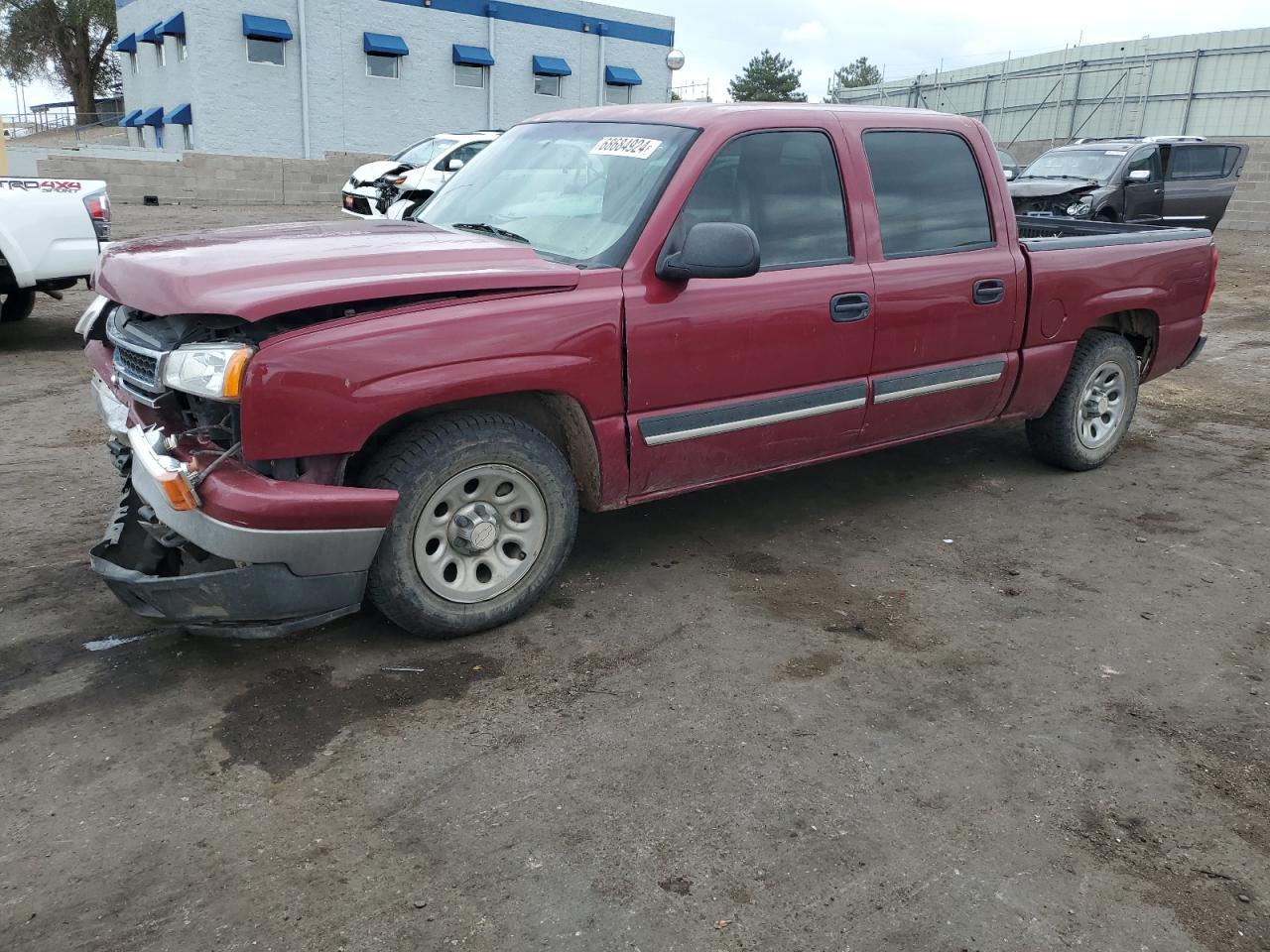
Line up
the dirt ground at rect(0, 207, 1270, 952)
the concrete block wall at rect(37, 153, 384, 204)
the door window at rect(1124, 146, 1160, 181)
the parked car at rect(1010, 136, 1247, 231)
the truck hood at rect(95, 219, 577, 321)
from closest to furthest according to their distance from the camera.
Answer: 1. the dirt ground at rect(0, 207, 1270, 952)
2. the truck hood at rect(95, 219, 577, 321)
3. the parked car at rect(1010, 136, 1247, 231)
4. the door window at rect(1124, 146, 1160, 181)
5. the concrete block wall at rect(37, 153, 384, 204)

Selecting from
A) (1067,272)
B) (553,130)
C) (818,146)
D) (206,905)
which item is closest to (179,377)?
(206,905)

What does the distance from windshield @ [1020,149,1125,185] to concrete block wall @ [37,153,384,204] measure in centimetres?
1418

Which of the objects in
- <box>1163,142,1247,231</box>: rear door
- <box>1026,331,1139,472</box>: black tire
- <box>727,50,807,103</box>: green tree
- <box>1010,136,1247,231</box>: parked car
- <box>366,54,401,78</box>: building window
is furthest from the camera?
<box>727,50,807,103</box>: green tree

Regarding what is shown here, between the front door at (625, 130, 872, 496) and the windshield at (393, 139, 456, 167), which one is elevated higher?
the windshield at (393, 139, 456, 167)

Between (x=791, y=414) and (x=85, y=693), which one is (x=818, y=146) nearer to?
(x=791, y=414)

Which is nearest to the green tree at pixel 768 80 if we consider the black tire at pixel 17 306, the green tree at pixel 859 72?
the green tree at pixel 859 72

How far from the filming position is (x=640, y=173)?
160 inches

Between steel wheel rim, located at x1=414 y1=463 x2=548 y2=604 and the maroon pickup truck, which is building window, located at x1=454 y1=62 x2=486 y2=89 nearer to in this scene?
the maroon pickup truck

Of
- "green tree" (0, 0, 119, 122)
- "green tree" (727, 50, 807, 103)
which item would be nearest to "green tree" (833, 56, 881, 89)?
"green tree" (727, 50, 807, 103)

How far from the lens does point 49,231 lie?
7.97 metres

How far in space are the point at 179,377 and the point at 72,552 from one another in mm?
1709

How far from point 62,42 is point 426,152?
119 ft

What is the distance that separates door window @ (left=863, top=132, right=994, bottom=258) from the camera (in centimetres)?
462

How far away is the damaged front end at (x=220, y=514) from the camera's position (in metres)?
3.11
